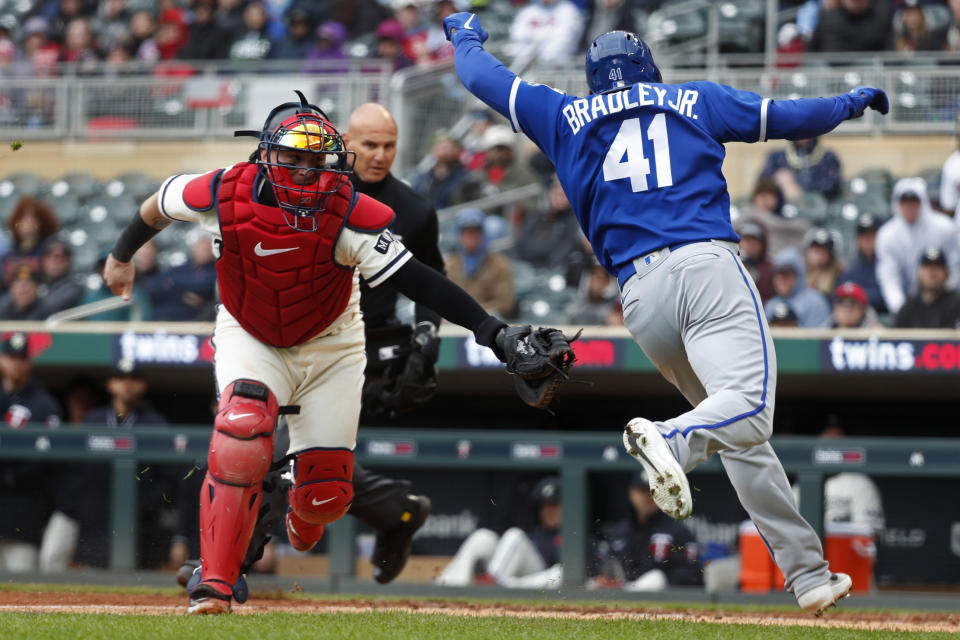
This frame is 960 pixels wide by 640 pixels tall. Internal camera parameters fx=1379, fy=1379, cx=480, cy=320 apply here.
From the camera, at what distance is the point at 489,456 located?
7.75 m

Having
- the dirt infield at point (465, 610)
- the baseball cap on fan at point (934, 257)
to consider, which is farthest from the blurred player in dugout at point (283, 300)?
the baseball cap on fan at point (934, 257)

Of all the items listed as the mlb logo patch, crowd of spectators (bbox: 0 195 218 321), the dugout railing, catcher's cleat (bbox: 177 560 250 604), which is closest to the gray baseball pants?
the mlb logo patch

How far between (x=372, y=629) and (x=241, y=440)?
79 centimetres

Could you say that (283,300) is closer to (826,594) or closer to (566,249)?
(826,594)

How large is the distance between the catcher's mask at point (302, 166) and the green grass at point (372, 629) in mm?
1288

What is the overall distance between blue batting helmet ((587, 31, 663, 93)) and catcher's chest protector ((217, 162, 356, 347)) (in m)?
0.92

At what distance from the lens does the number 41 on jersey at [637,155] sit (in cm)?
440

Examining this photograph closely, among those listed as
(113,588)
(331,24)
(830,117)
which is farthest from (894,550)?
(331,24)

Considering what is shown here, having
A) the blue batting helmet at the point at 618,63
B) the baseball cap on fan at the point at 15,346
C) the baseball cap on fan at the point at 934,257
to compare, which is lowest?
the baseball cap on fan at the point at 15,346

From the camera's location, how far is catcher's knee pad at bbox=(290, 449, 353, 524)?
4.86 metres

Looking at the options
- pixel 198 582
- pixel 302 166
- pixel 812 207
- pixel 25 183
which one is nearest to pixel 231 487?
pixel 198 582

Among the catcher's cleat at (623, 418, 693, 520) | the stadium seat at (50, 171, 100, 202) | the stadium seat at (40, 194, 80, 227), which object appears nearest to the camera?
the catcher's cleat at (623, 418, 693, 520)

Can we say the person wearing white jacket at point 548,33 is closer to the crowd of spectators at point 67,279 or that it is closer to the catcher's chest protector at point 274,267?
the crowd of spectators at point 67,279

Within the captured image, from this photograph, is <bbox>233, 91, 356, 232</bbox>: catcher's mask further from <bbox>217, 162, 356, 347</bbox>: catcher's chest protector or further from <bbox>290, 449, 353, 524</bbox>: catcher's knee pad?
<bbox>290, 449, 353, 524</bbox>: catcher's knee pad
